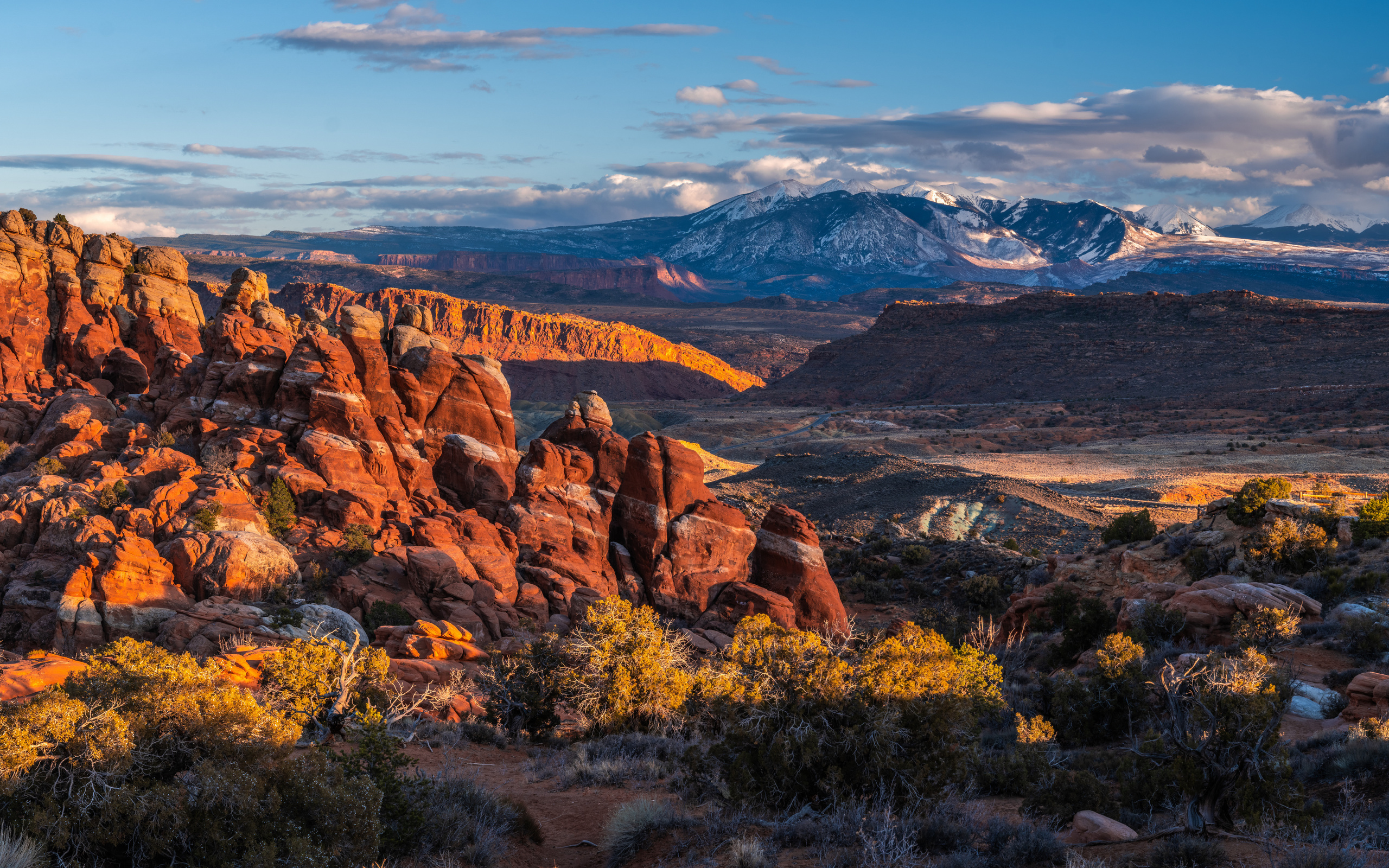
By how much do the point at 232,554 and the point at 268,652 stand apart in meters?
6.50

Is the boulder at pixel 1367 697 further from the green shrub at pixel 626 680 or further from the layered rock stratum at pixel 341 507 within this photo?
the layered rock stratum at pixel 341 507

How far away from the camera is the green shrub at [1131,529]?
32.2 metres

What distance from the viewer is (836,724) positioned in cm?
1195

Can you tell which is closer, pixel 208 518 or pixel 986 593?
pixel 208 518

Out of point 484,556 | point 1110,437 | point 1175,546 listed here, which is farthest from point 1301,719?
point 1110,437

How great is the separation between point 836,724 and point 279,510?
2102 cm

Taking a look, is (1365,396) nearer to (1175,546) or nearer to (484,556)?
(1175,546)

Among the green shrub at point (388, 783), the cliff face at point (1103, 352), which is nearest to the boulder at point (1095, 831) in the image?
the green shrub at point (388, 783)

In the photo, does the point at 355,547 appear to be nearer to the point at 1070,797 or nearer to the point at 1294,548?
the point at 1070,797

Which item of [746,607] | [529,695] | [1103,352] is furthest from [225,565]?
[1103,352]

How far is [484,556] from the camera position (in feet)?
91.9

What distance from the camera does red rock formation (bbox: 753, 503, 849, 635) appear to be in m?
31.7

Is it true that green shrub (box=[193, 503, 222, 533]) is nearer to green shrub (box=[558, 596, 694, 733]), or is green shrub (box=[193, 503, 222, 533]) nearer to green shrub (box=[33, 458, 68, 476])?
green shrub (box=[33, 458, 68, 476])

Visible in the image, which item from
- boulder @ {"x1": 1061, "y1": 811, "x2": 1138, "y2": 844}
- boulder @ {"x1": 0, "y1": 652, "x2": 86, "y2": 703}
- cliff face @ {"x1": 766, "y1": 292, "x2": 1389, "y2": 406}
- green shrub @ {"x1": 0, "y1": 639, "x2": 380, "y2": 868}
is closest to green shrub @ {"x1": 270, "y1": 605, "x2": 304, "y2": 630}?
boulder @ {"x1": 0, "y1": 652, "x2": 86, "y2": 703}
